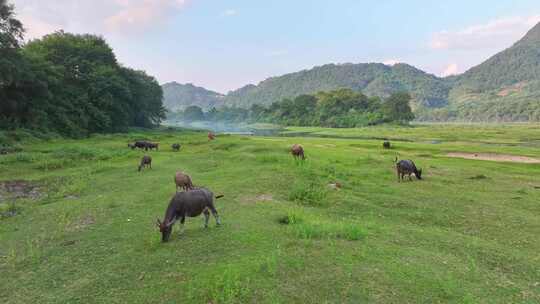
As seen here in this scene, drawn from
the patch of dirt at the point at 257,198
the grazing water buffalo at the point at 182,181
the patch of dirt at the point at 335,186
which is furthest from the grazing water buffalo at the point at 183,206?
the patch of dirt at the point at 335,186

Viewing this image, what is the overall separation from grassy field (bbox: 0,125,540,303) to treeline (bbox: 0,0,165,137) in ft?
102

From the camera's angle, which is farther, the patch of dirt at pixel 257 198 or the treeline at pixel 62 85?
the treeline at pixel 62 85

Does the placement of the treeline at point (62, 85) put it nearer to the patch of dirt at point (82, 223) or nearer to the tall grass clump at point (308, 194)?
the patch of dirt at point (82, 223)

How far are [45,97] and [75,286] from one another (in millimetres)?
51946

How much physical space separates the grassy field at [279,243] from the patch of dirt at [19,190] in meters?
0.24

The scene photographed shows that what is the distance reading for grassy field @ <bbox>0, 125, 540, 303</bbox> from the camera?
25.5ft

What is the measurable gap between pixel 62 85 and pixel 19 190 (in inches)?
1680

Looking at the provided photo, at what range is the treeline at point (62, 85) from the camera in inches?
1649

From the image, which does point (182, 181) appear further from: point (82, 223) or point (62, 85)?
point (62, 85)

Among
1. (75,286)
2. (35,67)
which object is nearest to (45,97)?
(35,67)

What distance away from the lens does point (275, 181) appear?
19406 millimetres

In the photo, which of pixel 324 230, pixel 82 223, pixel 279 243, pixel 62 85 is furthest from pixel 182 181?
pixel 62 85

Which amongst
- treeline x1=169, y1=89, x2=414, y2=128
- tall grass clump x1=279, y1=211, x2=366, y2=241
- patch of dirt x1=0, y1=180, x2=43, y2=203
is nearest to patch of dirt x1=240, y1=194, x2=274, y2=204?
tall grass clump x1=279, y1=211, x2=366, y2=241

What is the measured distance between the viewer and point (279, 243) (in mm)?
10164
